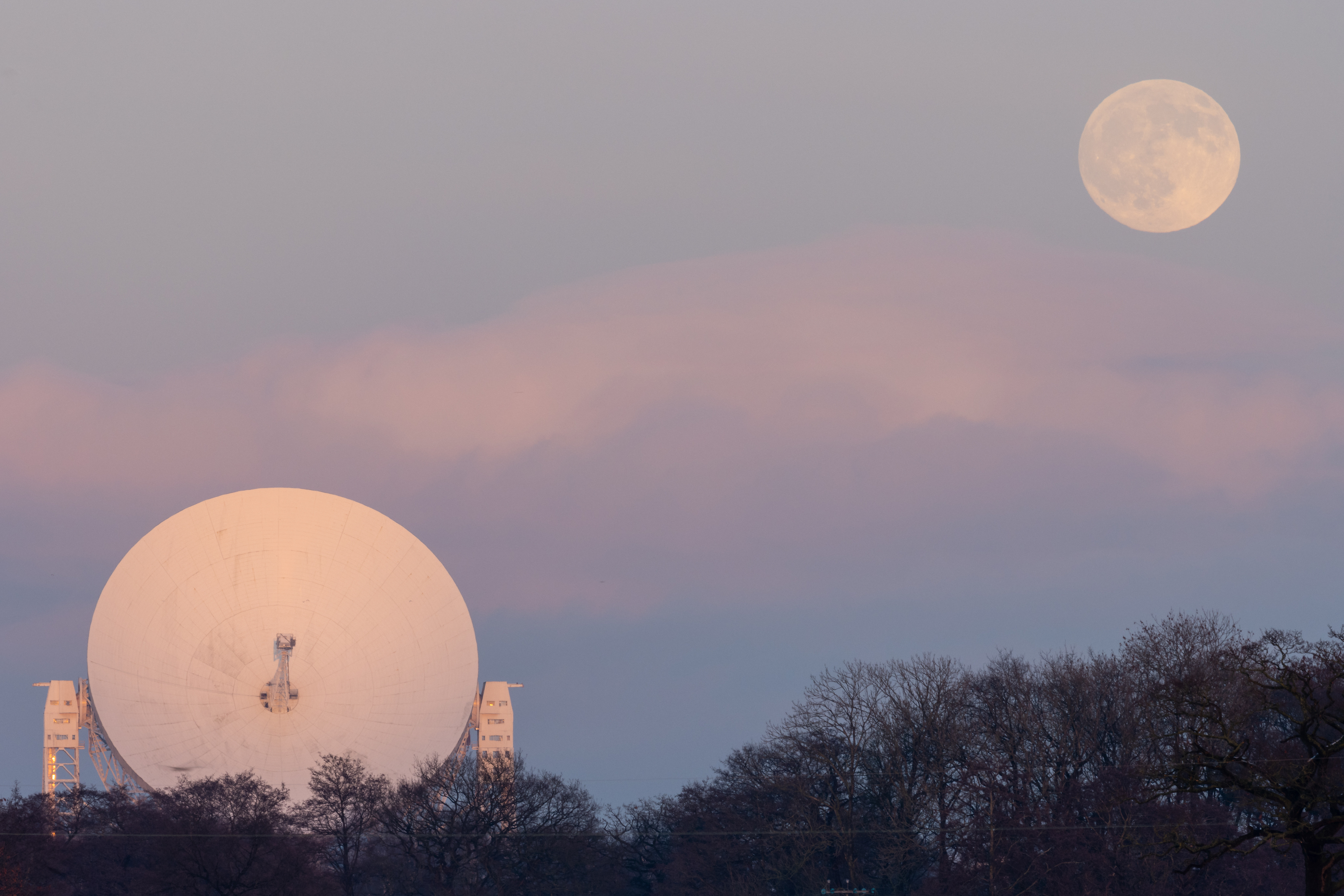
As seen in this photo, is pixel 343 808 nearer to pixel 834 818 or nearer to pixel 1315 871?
pixel 834 818

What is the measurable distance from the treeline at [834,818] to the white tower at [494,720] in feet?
→ 6.00

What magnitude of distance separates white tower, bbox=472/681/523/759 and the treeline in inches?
72.0

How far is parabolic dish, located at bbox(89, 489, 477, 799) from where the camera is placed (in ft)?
262

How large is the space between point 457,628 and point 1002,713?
3008 cm

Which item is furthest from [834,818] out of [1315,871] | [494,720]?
[1315,871]

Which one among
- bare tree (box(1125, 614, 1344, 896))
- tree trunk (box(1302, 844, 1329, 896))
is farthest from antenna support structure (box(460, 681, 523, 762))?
tree trunk (box(1302, 844, 1329, 896))

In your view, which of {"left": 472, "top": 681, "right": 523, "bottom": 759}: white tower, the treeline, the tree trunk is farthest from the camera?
{"left": 472, "top": 681, "right": 523, "bottom": 759}: white tower

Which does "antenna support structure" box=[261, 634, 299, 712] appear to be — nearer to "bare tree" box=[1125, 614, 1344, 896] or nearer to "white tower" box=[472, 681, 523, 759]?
"white tower" box=[472, 681, 523, 759]

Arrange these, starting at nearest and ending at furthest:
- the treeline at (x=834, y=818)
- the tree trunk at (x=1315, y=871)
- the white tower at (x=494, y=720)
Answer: the tree trunk at (x=1315, y=871)
the treeline at (x=834, y=818)
the white tower at (x=494, y=720)

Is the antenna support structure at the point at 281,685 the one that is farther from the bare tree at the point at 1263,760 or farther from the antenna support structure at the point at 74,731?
the bare tree at the point at 1263,760

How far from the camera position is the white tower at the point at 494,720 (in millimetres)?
90562

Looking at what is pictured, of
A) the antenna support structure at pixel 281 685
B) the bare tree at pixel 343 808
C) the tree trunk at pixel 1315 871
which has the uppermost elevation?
the antenna support structure at pixel 281 685

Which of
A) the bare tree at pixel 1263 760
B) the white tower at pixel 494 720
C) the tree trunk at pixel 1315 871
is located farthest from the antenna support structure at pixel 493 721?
the tree trunk at pixel 1315 871

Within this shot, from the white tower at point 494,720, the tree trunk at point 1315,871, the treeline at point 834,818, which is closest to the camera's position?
the tree trunk at point 1315,871
